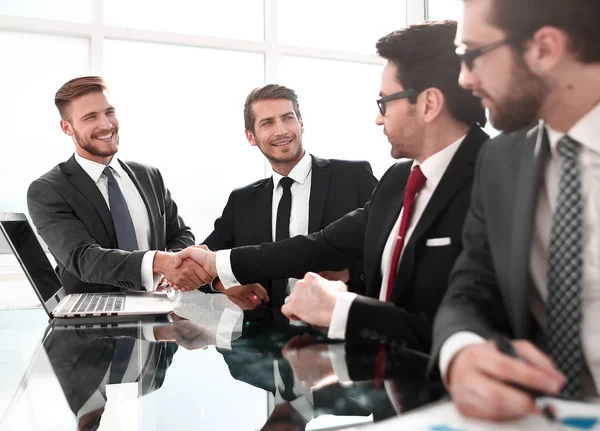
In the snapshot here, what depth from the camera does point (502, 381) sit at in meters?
0.68

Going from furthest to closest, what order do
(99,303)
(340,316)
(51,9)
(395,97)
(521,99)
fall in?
(51,9)
(99,303)
(395,97)
(340,316)
(521,99)

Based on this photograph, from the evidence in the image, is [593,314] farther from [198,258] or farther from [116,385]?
[198,258]

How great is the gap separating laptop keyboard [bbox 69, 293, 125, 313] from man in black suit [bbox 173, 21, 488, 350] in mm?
756

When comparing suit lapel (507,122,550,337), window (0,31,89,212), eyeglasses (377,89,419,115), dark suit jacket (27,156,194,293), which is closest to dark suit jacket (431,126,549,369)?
suit lapel (507,122,550,337)

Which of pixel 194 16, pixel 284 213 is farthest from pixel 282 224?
pixel 194 16

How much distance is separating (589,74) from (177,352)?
3.44ft

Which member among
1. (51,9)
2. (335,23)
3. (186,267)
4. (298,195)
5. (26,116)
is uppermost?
(335,23)

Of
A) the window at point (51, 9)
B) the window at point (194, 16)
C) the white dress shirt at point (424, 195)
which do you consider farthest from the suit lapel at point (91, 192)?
the window at point (194, 16)

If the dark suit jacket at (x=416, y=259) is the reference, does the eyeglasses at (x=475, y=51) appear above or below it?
above

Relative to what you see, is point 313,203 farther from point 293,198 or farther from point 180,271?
point 180,271

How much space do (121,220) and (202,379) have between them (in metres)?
1.92

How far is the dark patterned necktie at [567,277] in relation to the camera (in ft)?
2.89

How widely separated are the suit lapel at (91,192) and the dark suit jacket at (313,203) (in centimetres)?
52

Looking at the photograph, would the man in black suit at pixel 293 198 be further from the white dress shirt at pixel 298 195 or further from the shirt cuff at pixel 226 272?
the shirt cuff at pixel 226 272
